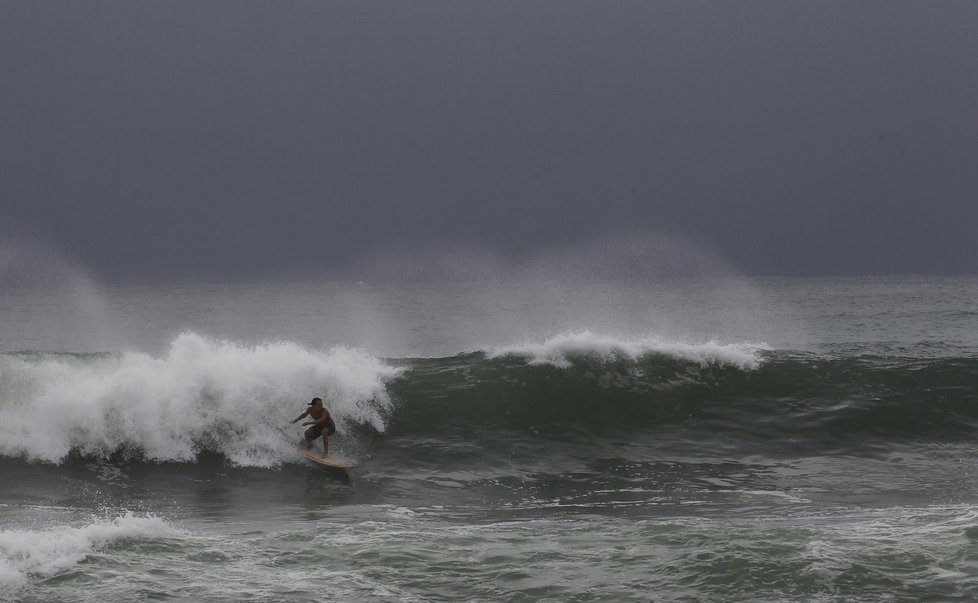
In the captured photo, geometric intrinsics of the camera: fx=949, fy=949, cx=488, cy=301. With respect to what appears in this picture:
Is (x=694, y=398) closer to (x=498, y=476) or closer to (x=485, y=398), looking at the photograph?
(x=485, y=398)

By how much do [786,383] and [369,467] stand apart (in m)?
9.54

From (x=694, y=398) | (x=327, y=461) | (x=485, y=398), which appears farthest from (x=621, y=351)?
(x=327, y=461)

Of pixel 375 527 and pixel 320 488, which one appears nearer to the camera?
pixel 375 527

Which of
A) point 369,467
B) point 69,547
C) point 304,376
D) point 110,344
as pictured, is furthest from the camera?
point 110,344

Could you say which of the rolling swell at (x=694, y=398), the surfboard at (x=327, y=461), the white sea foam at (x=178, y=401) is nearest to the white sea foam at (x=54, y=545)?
the surfboard at (x=327, y=461)

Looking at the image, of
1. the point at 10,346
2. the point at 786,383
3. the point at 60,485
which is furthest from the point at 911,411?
the point at 10,346

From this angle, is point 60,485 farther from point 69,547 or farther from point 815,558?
point 815,558

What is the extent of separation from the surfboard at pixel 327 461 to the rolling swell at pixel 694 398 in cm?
210

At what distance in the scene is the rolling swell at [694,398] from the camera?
1783 cm

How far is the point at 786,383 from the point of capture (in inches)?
791

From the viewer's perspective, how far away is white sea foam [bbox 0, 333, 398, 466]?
50.4 feet

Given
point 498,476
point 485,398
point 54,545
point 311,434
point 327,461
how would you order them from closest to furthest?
point 54,545 < point 327,461 < point 498,476 < point 311,434 < point 485,398

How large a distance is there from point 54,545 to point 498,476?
7.39 metres

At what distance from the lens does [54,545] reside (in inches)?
362
